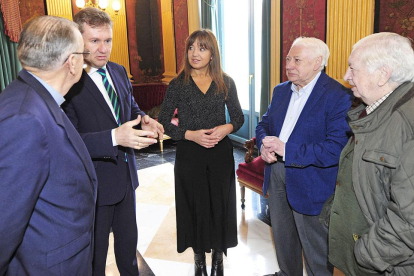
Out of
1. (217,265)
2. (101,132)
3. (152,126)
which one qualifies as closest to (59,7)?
(152,126)

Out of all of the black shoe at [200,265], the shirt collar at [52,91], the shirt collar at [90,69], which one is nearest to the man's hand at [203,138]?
the shirt collar at [90,69]

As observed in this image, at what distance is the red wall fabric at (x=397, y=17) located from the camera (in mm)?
3053

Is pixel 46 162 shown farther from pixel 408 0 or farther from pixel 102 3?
pixel 102 3

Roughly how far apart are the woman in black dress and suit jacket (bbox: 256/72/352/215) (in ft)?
1.80

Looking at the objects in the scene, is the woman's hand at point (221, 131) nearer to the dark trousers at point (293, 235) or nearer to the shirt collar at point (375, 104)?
the dark trousers at point (293, 235)

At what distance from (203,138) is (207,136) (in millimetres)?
32

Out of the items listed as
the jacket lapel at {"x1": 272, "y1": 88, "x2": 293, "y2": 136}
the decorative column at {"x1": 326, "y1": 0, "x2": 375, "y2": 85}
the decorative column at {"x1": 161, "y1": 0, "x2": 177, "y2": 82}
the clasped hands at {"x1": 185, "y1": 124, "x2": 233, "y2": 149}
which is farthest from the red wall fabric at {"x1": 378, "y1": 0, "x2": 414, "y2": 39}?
the decorative column at {"x1": 161, "y1": 0, "x2": 177, "y2": 82}

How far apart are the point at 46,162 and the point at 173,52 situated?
7382 millimetres

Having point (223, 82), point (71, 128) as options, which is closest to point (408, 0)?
point (223, 82)

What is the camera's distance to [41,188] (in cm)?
128

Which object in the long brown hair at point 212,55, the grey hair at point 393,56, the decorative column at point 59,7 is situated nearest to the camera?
the grey hair at point 393,56

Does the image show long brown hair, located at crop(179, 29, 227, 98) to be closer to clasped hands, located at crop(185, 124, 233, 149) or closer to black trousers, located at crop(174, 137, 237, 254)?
clasped hands, located at crop(185, 124, 233, 149)

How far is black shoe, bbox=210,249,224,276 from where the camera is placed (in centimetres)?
267

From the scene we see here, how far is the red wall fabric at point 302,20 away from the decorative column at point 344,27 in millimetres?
152
